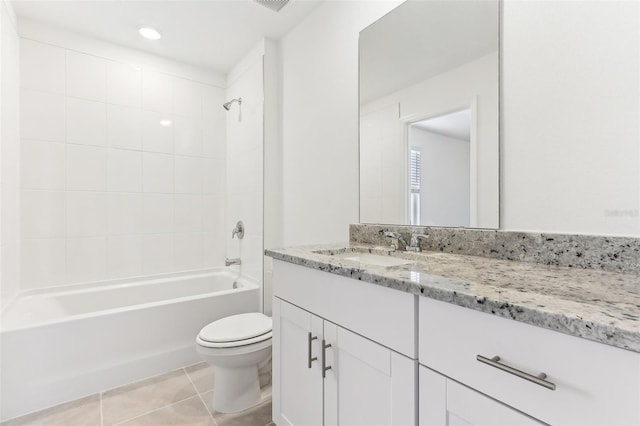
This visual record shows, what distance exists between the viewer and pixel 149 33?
2324 mm

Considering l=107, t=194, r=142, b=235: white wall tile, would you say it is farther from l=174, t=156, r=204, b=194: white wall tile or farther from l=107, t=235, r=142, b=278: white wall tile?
l=174, t=156, r=204, b=194: white wall tile

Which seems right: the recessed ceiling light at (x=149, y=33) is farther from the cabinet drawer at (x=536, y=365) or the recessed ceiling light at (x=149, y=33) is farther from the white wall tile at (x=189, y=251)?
the cabinet drawer at (x=536, y=365)

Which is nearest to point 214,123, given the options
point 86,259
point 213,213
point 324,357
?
point 213,213

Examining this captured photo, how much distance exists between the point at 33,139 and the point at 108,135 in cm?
46

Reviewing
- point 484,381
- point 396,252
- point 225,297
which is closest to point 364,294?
point 484,381

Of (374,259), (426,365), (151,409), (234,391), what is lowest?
(151,409)

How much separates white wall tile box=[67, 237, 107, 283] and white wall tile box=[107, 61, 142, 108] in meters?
1.15

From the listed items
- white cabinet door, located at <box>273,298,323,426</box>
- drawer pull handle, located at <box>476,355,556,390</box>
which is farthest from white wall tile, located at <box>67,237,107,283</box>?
drawer pull handle, located at <box>476,355,556,390</box>

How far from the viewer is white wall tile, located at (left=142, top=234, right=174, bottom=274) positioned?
268 cm

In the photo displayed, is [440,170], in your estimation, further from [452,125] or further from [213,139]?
[213,139]

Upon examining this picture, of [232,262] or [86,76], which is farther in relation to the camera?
[232,262]

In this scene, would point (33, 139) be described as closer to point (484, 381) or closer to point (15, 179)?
point (15, 179)

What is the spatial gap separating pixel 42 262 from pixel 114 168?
86cm

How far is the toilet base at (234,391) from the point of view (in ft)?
5.42
